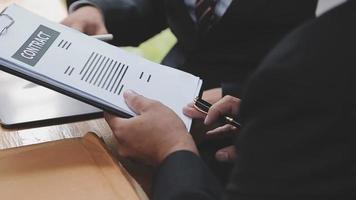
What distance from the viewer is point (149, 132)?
76 centimetres

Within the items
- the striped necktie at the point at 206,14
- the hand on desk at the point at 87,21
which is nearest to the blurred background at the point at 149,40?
the hand on desk at the point at 87,21

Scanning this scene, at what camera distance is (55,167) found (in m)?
0.72

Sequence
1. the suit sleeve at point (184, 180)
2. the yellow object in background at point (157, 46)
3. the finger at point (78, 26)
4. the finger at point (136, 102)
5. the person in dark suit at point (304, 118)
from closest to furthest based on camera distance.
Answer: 1. the person in dark suit at point (304, 118)
2. the suit sleeve at point (184, 180)
3. the finger at point (136, 102)
4. the finger at point (78, 26)
5. the yellow object in background at point (157, 46)

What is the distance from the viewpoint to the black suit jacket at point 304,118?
423 mm

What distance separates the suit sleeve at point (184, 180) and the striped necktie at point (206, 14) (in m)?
0.49

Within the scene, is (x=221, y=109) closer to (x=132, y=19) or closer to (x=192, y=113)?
(x=192, y=113)

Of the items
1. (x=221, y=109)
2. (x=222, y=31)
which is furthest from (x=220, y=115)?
(x=222, y=31)

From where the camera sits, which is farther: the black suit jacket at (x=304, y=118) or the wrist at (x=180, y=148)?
the wrist at (x=180, y=148)

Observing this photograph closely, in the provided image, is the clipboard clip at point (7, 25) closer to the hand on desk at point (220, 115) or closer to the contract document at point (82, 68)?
the contract document at point (82, 68)

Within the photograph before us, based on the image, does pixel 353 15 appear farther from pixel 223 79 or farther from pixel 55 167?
pixel 223 79

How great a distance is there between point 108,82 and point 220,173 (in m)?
0.24

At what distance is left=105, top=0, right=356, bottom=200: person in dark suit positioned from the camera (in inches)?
16.7

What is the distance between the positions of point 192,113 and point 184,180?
0.16 meters

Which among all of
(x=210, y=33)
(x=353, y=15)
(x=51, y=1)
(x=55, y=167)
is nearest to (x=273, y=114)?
(x=353, y=15)
